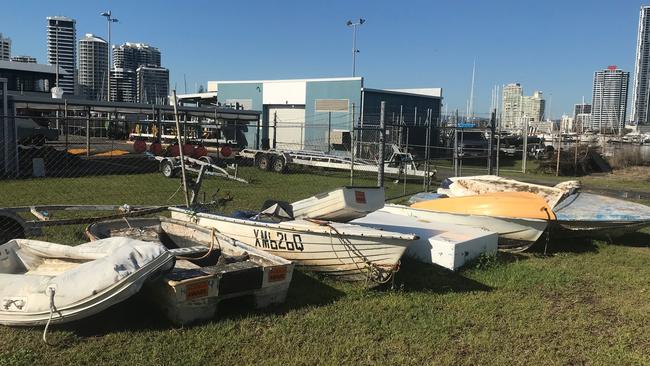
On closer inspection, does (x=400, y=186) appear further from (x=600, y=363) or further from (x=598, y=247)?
(x=600, y=363)

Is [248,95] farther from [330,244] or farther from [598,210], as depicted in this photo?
[330,244]

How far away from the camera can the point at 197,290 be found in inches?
183

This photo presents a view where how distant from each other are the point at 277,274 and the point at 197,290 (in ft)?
2.69

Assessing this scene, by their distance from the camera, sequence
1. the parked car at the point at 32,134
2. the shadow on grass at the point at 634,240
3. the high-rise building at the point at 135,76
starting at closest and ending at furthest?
1. the shadow on grass at the point at 634,240
2. the parked car at the point at 32,134
3. the high-rise building at the point at 135,76

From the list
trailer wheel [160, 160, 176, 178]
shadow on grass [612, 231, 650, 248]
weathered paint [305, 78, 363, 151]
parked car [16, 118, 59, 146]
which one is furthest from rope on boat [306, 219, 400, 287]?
weathered paint [305, 78, 363, 151]

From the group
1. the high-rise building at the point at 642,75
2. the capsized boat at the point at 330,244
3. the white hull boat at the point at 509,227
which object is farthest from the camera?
the high-rise building at the point at 642,75

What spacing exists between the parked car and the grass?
16892 mm

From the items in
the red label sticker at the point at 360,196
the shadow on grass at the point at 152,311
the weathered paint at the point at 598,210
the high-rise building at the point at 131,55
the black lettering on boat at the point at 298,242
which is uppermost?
the high-rise building at the point at 131,55

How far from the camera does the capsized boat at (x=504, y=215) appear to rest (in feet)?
27.0

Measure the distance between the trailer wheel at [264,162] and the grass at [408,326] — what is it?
43.0 feet

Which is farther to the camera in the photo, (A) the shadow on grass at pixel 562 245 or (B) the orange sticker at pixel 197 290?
(A) the shadow on grass at pixel 562 245

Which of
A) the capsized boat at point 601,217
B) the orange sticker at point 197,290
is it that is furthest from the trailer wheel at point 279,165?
the orange sticker at point 197,290

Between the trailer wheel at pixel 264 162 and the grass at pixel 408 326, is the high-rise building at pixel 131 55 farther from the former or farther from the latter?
the grass at pixel 408 326

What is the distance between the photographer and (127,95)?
75.7 m
